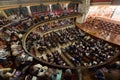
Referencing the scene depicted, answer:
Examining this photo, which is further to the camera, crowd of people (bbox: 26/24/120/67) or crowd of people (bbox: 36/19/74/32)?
crowd of people (bbox: 36/19/74/32)

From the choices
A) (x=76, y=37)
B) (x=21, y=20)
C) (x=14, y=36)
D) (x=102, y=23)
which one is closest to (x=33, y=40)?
(x=14, y=36)

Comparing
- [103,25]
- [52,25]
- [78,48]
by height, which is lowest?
[78,48]

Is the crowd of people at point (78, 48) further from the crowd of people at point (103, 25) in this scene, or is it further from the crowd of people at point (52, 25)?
the crowd of people at point (103, 25)

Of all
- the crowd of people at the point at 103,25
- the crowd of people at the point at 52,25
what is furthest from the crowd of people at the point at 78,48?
the crowd of people at the point at 103,25

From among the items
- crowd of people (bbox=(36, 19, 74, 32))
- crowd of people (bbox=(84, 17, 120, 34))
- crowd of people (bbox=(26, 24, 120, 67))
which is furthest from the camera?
crowd of people (bbox=(36, 19, 74, 32))

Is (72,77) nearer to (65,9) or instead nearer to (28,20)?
(28,20)

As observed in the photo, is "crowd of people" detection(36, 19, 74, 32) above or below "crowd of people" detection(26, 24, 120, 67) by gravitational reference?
above

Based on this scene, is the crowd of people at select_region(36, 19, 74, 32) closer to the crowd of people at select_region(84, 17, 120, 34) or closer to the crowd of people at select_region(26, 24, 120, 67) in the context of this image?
the crowd of people at select_region(26, 24, 120, 67)

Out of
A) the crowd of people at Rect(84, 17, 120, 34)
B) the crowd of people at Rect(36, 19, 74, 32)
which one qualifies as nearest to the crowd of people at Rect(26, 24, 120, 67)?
the crowd of people at Rect(36, 19, 74, 32)

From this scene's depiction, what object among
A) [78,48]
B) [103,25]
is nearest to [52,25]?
[103,25]

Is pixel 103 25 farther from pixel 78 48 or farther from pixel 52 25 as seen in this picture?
pixel 78 48

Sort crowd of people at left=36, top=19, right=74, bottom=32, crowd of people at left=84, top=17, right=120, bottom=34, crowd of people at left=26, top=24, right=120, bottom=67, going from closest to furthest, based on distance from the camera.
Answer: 1. crowd of people at left=26, top=24, right=120, bottom=67
2. crowd of people at left=84, top=17, right=120, bottom=34
3. crowd of people at left=36, top=19, right=74, bottom=32

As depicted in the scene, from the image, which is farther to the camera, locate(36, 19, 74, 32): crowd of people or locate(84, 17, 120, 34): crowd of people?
locate(36, 19, 74, 32): crowd of people

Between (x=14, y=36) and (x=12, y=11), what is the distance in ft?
29.1
